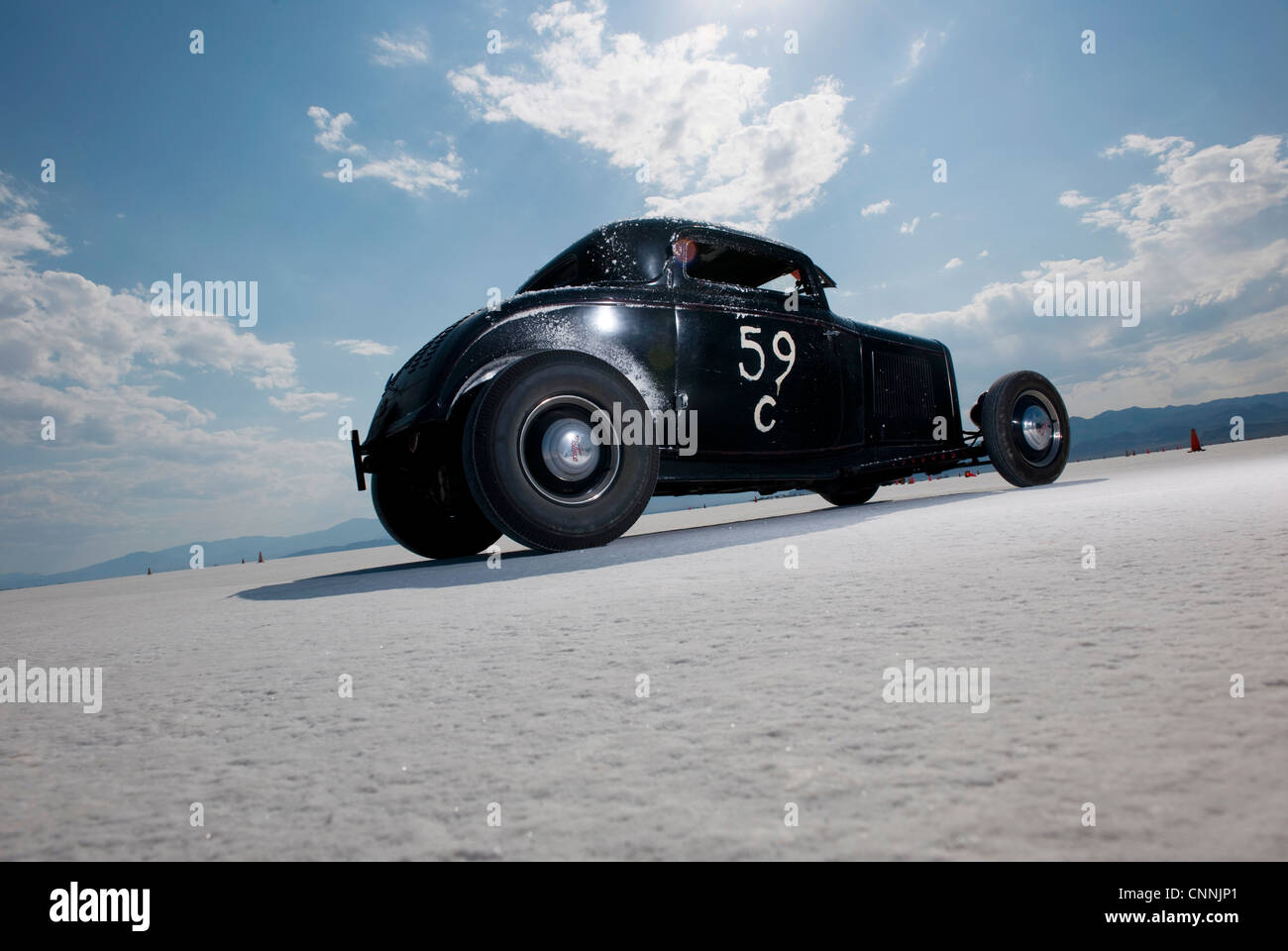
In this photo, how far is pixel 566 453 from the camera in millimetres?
3533

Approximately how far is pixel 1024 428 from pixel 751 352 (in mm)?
2970

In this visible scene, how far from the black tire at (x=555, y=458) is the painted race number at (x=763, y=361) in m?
0.94

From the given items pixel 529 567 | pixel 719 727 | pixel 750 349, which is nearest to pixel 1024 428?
pixel 750 349

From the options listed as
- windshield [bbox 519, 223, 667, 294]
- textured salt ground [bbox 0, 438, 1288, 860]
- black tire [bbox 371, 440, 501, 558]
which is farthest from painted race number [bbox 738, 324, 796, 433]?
textured salt ground [bbox 0, 438, 1288, 860]

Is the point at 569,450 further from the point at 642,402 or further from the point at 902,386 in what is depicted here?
the point at 902,386

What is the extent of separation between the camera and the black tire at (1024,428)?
5777 millimetres

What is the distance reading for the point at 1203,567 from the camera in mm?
1741

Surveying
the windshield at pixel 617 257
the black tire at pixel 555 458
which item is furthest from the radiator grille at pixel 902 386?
the black tire at pixel 555 458

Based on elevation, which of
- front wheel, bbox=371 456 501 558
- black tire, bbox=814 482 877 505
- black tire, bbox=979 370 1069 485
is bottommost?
front wheel, bbox=371 456 501 558

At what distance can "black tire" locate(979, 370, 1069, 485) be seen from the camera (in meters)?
5.78

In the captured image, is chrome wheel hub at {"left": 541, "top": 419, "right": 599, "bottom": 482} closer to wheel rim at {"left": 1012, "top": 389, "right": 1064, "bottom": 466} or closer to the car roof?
the car roof

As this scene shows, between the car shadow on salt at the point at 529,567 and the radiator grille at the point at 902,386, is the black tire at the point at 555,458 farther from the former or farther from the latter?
the radiator grille at the point at 902,386

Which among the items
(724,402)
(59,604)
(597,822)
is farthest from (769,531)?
(59,604)

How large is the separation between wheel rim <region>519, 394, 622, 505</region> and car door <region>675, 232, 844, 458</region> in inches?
28.4
